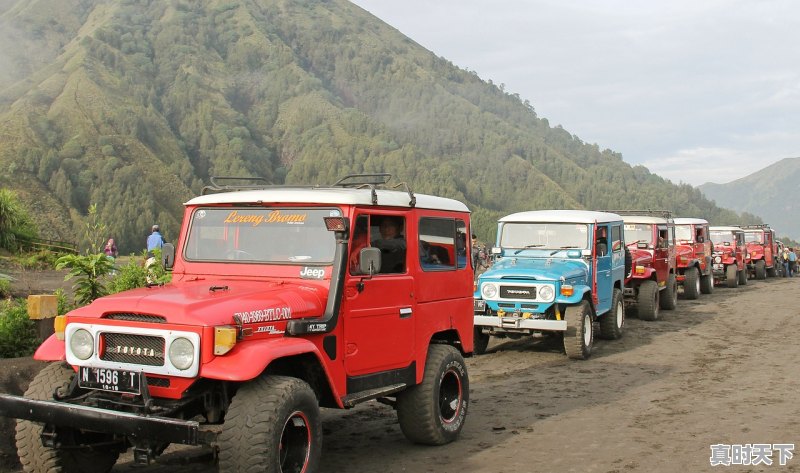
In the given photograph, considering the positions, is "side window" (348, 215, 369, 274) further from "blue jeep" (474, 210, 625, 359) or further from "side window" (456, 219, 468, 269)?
"blue jeep" (474, 210, 625, 359)

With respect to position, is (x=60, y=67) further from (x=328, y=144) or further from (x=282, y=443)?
(x=282, y=443)

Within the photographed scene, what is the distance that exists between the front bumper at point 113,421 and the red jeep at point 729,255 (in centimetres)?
2517

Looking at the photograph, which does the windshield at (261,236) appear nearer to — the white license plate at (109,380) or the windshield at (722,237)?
the white license plate at (109,380)

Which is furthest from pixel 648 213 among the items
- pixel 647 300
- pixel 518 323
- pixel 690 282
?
pixel 518 323

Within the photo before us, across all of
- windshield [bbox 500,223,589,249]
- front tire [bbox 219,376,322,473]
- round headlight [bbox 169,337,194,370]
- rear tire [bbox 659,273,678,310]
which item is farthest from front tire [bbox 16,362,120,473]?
rear tire [bbox 659,273,678,310]

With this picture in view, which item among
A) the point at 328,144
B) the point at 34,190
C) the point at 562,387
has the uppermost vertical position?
the point at 328,144

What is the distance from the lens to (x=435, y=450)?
23.0ft

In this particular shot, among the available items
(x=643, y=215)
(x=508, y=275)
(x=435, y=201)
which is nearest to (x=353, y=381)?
(x=435, y=201)

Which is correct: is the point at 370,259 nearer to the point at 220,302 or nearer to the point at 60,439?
the point at 220,302

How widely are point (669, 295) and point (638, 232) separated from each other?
6.54 ft

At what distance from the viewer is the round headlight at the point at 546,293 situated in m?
12.2

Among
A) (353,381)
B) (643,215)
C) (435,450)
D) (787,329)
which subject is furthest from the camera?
(643,215)

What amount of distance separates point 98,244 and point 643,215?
1313cm

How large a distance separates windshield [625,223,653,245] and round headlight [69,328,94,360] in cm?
1481
